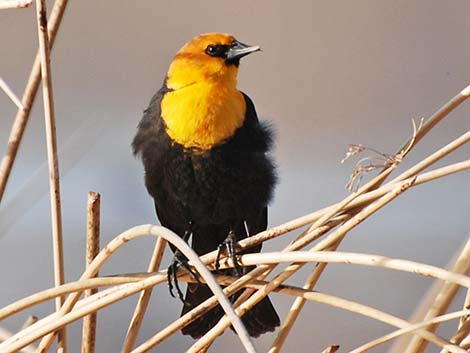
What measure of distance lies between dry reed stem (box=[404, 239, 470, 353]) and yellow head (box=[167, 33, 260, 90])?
0.87m

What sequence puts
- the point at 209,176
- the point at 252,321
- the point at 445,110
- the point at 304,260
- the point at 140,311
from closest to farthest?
the point at 304,260 < the point at 445,110 < the point at 140,311 < the point at 252,321 < the point at 209,176

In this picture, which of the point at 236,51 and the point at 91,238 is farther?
the point at 236,51

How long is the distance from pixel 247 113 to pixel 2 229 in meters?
0.74

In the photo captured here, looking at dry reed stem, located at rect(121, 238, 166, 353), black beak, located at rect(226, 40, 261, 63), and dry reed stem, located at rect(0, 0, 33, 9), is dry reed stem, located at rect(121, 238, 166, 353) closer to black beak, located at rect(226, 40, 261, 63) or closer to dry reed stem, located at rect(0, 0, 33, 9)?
dry reed stem, located at rect(0, 0, 33, 9)

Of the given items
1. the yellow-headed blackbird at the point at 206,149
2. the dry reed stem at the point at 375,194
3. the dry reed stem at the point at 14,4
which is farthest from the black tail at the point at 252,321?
the dry reed stem at the point at 14,4

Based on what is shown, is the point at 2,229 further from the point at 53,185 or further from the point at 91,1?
the point at 91,1

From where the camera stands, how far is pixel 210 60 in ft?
6.41

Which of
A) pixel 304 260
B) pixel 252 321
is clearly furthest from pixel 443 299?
pixel 252 321

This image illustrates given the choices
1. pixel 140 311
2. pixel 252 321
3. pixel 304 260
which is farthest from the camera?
pixel 252 321

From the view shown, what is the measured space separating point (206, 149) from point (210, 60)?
0.17 metres

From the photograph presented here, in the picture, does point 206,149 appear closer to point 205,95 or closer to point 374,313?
point 205,95

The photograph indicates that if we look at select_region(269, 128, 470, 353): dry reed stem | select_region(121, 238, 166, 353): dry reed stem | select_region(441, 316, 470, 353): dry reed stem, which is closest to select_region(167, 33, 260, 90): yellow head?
select_region(121, 238, 166, 353): dry reed stem

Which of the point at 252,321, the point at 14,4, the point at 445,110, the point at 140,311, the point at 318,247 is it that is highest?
the point at 14,4

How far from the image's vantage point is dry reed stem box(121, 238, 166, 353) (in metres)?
1.25
